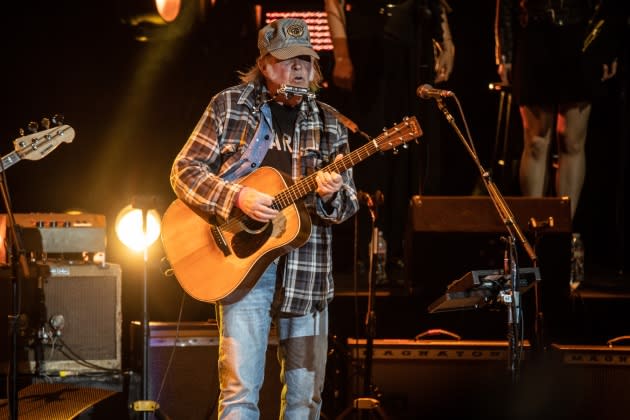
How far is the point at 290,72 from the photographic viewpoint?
4.25 metres

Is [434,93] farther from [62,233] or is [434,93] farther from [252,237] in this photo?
[62,233]

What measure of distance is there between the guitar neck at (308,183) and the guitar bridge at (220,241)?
306 mm

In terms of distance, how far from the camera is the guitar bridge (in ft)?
13.9

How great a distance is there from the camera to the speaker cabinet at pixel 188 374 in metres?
5.29

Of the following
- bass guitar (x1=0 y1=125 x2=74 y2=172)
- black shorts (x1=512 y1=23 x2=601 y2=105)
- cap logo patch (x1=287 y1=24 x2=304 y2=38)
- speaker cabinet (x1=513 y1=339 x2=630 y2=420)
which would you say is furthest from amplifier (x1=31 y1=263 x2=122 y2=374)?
black shorts (x1=512 y1=23 x2=601 y2=105)

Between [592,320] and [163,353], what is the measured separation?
2.62 meters

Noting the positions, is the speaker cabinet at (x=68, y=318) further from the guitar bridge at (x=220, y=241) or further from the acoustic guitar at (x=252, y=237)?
the guitar bridge at (x=220, y=241)

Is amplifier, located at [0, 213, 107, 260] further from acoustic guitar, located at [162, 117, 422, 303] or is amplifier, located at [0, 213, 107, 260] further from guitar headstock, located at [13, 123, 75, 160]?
acoustic guitar, located at [162, 117, 422, 303]

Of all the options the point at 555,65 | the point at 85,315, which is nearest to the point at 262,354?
the point at 85,315

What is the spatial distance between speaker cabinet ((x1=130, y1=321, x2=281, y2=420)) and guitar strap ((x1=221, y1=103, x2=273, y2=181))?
4.43ft

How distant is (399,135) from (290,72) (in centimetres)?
58

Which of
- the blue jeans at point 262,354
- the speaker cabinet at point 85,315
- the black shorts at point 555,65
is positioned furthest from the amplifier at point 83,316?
the black shorts at point 555,65

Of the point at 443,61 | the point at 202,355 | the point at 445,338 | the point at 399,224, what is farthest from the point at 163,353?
the point at 443,61

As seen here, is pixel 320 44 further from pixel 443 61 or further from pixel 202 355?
pixel 202 355
